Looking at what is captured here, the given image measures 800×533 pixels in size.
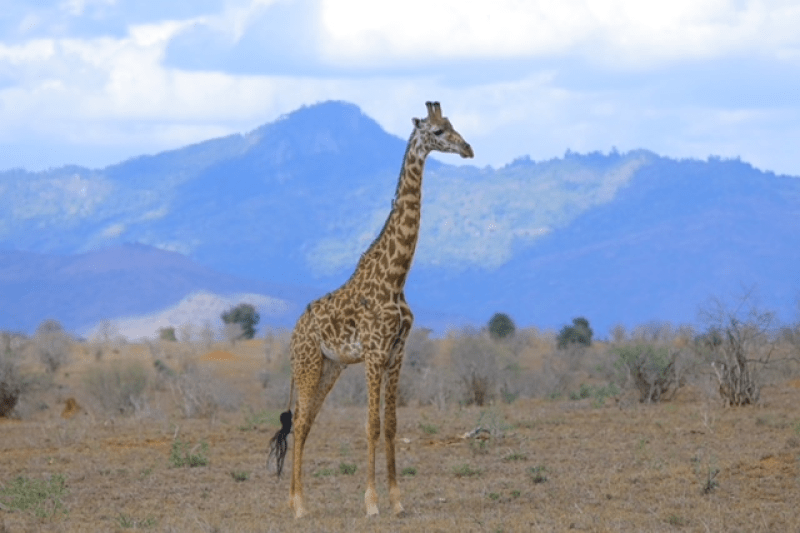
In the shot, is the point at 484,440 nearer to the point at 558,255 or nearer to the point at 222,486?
the point at 222,486

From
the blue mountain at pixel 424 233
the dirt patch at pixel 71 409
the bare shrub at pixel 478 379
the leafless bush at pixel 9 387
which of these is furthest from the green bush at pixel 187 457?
the blue mountain at pixel 424 233

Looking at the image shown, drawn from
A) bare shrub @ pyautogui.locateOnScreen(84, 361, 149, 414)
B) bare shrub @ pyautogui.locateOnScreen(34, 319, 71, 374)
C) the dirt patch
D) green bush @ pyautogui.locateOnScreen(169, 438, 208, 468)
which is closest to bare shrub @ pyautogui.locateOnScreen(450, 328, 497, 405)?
bare shrub @ pyautogui.locateOnScreen(84, 361, 149, 414)

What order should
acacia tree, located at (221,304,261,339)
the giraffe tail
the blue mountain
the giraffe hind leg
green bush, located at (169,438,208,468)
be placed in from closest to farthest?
1. the giraffe hind leg
2. the giraffe tail
3. green bush, located at (169,438,208,468)
4. acacia tree, located at (221,304,261,339)
5. the blue mountain

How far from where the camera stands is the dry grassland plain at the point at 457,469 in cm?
1080

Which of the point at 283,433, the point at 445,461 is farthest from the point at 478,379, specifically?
the point at 283,433

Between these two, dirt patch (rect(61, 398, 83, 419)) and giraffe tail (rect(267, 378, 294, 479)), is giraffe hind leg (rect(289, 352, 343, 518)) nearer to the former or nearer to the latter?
giraffe tail (rect(267, 378, 294, 479))

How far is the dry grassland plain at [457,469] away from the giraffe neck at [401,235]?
2.02 metres

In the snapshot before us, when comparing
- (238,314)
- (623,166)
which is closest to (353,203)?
(623,166)

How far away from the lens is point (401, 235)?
11.3 metres

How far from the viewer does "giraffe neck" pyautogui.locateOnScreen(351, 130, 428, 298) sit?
11.2 metres

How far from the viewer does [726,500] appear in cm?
1134

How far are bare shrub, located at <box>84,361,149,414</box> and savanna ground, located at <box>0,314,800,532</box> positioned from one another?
0.44 ft

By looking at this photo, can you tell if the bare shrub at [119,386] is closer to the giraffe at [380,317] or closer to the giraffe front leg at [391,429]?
the giraffe at [380,317]

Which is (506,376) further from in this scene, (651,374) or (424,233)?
(424,233)
